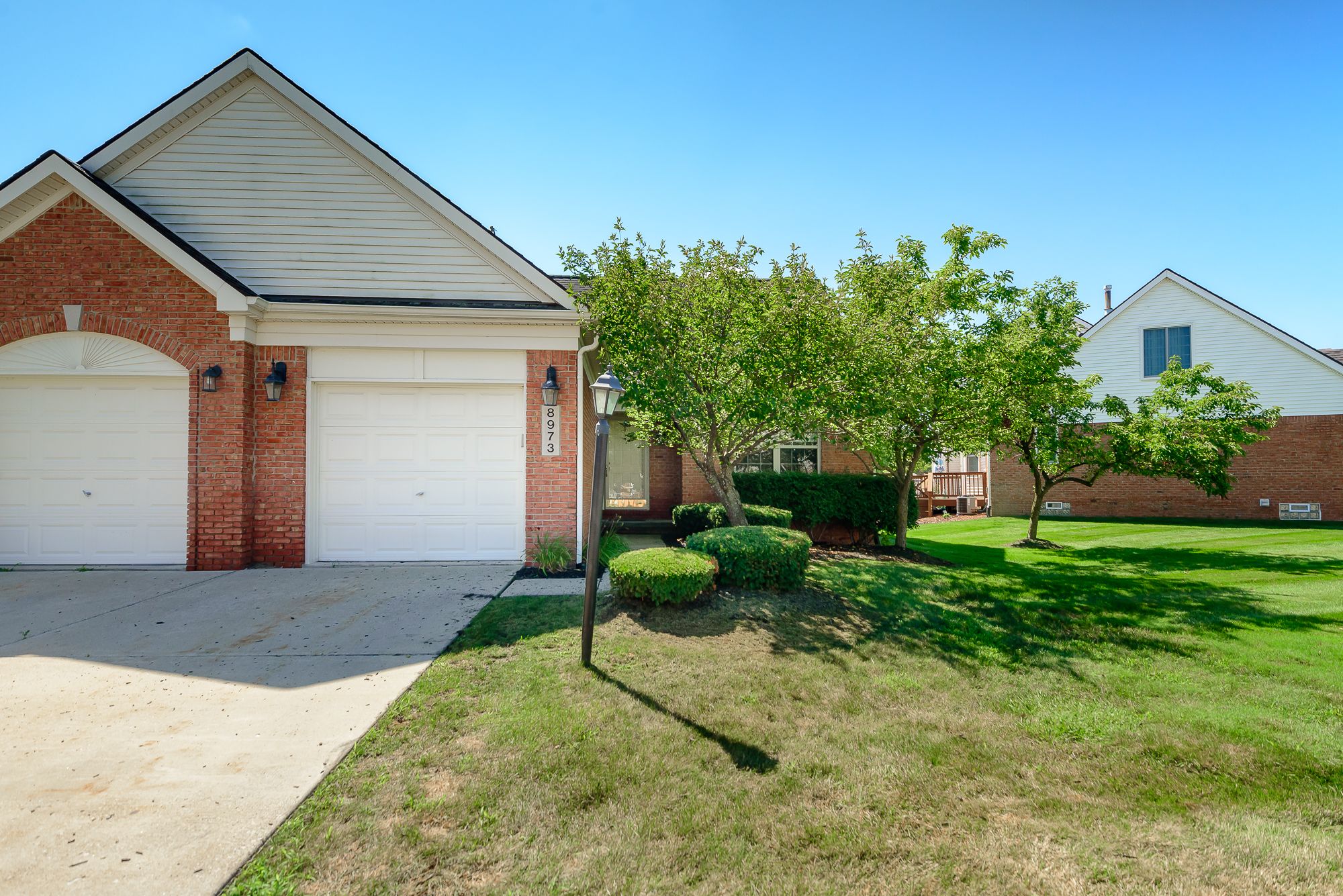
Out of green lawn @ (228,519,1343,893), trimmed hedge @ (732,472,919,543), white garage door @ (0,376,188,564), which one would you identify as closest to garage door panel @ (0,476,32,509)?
white garage door @ (0,376,188,564)

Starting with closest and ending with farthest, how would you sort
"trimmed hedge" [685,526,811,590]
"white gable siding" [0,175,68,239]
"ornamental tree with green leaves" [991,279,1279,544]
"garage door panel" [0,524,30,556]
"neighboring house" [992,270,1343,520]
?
"trimmed hedge" [685,526,811,590] → "white gable siding" [0,175,68,239] → "garage door panel" [0,524,30,556] → "ornamental tree with green leaves" [991,279,1279,544] → "neighboring house" [992,270,1343,520]

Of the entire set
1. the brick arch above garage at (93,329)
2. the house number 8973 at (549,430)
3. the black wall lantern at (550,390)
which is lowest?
the house number 8973 at (549,430)

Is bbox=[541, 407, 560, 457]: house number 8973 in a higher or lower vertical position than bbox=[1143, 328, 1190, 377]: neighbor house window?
lower

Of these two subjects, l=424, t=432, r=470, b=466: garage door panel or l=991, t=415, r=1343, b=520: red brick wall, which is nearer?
l=424, t=432, r=470, b=466: garage door panel

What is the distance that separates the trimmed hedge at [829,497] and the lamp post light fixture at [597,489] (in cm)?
686

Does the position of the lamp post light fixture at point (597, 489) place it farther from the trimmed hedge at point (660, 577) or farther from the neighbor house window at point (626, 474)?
the neighbor house window at point (626, 474)

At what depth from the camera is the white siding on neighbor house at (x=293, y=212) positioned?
8492 mm

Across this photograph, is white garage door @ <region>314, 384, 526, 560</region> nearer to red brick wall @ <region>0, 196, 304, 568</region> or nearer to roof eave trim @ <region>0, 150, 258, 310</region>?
red brick wall @ <region>0, 196, 304, 568</region>

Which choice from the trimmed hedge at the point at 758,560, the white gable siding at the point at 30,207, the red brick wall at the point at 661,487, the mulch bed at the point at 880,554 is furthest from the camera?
the red brick wall at the point at 661,487

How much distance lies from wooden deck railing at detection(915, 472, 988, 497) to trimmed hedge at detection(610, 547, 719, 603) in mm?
15545

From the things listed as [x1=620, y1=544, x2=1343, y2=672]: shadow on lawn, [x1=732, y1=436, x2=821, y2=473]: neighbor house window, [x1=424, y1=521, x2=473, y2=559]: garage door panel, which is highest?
[x1=732, y1=436, x2=821, y2=473]: neighbor house window

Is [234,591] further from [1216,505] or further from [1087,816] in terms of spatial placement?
[1216,505]

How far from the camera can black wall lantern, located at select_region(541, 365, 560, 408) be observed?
26.6 feet

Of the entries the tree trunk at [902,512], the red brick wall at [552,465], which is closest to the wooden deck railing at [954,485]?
the tree trunk at [902,512]
